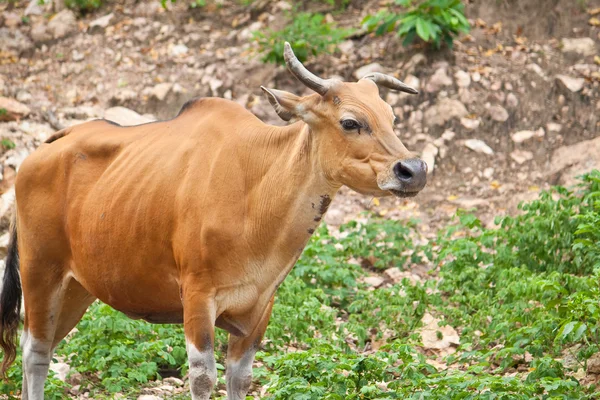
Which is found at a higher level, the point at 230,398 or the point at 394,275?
the point at 230,398

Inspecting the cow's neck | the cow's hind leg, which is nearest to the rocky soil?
the cow's hind leg

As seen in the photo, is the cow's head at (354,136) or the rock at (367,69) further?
the rock at (367,69)

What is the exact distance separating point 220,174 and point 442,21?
7.37m

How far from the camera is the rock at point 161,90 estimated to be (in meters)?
12.9

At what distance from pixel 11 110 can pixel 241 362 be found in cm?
619

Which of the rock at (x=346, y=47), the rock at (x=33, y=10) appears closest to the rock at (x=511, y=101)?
the rock at (x=346, y=47)

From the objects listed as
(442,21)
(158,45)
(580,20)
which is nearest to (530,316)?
(442,21)

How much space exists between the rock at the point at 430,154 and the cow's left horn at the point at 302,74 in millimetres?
6260

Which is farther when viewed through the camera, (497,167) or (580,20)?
(580,20)

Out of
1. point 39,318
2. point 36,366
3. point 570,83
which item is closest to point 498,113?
point 570,83

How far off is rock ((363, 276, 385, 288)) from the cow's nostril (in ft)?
14.0

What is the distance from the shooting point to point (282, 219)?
566cm

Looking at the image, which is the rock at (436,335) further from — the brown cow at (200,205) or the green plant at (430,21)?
the green plant at (430,21)

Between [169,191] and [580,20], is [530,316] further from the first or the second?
[580,20]
